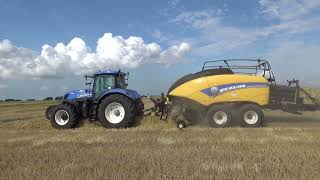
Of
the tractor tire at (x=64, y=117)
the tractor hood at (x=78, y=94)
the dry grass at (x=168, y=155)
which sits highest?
the tractor hood at (x=78, y=94)

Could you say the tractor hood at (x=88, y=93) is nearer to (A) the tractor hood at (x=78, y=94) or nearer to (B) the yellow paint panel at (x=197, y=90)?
(A) the tractor hood at (x=78, y=94)

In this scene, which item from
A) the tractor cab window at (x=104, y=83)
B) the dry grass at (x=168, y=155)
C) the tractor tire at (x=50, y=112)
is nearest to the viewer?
the dry grass at (x=168, y=155)

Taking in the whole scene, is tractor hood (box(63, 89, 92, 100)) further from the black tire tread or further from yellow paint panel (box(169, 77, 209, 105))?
the black tire tread

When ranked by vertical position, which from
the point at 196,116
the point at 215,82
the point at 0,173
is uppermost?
the point at 215,82

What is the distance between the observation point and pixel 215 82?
55.7 feet

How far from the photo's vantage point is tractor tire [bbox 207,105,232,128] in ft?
55.0

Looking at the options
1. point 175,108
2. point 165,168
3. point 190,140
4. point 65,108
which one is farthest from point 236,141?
point 65,108

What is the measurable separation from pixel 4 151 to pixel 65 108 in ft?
20.7

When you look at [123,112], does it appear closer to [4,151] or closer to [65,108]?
Answer: [65,108]

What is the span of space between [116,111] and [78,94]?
2145mm

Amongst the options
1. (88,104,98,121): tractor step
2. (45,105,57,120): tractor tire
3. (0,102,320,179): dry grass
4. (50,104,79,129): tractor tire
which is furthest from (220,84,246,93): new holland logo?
(45,105,57,120): tractor tire

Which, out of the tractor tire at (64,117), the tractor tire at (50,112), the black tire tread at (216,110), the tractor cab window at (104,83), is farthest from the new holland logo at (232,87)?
the tractor tire at (50,112)

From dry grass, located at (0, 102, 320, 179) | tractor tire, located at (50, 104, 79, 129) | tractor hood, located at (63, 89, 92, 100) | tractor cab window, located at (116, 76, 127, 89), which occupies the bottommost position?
dry grass, located at (0, 102, 320, 179)

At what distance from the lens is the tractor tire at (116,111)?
55.1 ft
